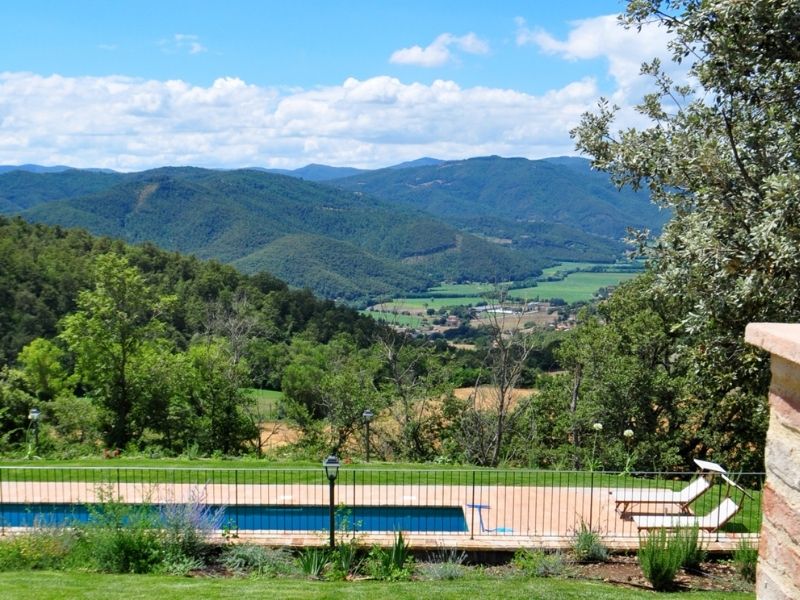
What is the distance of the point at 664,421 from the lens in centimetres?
2064

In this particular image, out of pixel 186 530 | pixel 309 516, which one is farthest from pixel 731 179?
pixel 309 516

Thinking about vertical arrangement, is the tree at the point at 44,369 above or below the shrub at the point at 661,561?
below

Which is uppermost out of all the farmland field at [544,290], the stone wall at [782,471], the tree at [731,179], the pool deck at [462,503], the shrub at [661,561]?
the tree at [731,179]

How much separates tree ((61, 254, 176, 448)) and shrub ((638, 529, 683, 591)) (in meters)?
19.0

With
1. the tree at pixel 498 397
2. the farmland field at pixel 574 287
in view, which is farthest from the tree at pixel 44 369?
the farmland field at pixel 574 287

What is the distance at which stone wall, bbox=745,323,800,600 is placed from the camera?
2646 mm

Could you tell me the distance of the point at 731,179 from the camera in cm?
655

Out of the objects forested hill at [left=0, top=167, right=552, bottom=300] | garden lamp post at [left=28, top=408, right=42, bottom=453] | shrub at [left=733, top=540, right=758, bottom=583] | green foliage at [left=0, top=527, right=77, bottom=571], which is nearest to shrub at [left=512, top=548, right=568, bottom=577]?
shrub at [left=733, top=540, right=758, bottom=583]

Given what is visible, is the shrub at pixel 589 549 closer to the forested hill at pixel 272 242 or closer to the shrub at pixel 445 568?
the shrub at pixel 445 568

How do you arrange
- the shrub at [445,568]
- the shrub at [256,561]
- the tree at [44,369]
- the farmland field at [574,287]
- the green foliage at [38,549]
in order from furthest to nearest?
the farmland field at [574,287]
the tree at [44,369]
the shrub at [256,561]
the green foliage at [38,549]
the shrub at [445,568]

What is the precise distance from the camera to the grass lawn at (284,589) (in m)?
7.79

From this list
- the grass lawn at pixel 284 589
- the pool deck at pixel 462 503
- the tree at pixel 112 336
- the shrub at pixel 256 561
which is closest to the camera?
the grass lawn at pixel 284 589

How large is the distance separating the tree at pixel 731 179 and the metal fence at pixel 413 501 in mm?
4558

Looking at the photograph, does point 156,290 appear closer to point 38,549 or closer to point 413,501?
point 413,501
